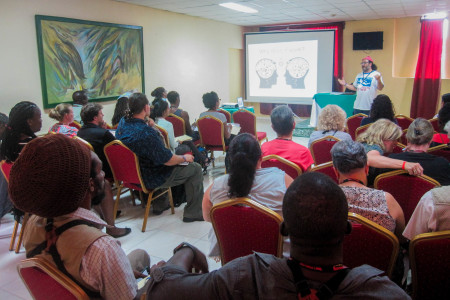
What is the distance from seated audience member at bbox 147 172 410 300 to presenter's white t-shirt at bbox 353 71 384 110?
21.9ft

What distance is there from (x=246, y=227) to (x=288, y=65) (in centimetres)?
846

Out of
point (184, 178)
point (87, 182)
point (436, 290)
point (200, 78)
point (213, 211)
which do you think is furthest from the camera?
point (200, 78)

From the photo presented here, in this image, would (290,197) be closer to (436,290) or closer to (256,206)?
(256,206)

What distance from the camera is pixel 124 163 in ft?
10.9

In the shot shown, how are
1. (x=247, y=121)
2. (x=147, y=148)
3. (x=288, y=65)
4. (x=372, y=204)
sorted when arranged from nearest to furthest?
(x=372, y=204), (x=147, y=148), (x=247, y=121), (x=288, y=65)

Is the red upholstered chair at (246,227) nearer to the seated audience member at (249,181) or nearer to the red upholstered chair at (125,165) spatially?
the seated audience member at (249,181)

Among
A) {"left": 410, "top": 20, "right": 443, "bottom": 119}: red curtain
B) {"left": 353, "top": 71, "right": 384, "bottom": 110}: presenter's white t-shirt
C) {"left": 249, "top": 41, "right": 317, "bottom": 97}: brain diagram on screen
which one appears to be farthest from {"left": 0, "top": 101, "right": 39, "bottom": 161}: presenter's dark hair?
{"left": 410, "top": 20, "right": 443, "bottom": 119}: red curtain

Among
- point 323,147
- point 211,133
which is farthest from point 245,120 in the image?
point 323,147

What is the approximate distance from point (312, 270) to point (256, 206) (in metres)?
0.84

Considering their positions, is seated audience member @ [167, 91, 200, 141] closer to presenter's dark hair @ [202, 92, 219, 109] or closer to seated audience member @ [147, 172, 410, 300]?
presenter's dark hair @ [202, 92, 219, 109]

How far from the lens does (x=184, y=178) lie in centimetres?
351

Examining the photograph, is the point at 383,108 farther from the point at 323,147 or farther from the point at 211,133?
the point at 211,133

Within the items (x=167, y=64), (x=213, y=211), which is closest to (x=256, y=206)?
(x=213, y=211)

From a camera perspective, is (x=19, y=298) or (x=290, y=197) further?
(x=19, y=298)
